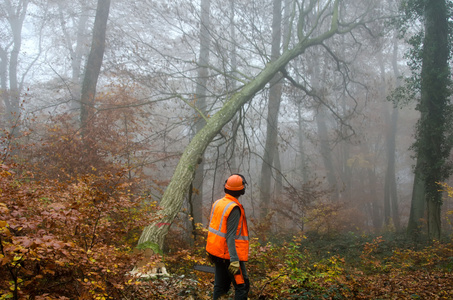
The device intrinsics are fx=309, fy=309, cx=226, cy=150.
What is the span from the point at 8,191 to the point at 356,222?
69.4 ft

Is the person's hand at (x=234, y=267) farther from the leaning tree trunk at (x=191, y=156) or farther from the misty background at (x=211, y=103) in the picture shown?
the misty background at (x=211, y=103)

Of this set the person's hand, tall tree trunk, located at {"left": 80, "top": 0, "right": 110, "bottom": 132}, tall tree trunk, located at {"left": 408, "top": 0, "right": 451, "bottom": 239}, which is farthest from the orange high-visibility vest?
tall tree trunk, located at {"left": 408, "top": 0, "right": 451, "bottom": 239}

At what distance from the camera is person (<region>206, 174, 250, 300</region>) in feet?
11.5

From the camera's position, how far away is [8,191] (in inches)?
133

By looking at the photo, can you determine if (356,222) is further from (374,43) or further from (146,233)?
(146,233)

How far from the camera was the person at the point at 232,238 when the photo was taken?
3.51m

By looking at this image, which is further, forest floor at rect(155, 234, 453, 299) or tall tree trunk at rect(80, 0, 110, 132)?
tall tree trunk at rect(80, 0, 110, 132)

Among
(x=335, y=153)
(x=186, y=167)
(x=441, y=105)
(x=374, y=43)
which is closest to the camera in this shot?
(x=186, y=167)

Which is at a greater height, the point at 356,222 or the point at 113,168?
the point at 113,168

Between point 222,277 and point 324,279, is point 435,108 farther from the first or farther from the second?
point 222,277

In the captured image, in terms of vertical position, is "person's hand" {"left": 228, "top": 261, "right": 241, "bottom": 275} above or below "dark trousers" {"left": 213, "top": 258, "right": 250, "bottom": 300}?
above

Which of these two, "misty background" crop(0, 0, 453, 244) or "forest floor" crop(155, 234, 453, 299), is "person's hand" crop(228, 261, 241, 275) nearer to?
"forest floor" crop(155, 234, 453, 299)

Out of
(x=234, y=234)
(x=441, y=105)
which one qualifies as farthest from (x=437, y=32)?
(x=234, y=234)

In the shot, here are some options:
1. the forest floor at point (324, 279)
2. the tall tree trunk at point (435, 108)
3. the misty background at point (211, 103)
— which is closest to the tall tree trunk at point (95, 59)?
the misty background at point (211, 103)
